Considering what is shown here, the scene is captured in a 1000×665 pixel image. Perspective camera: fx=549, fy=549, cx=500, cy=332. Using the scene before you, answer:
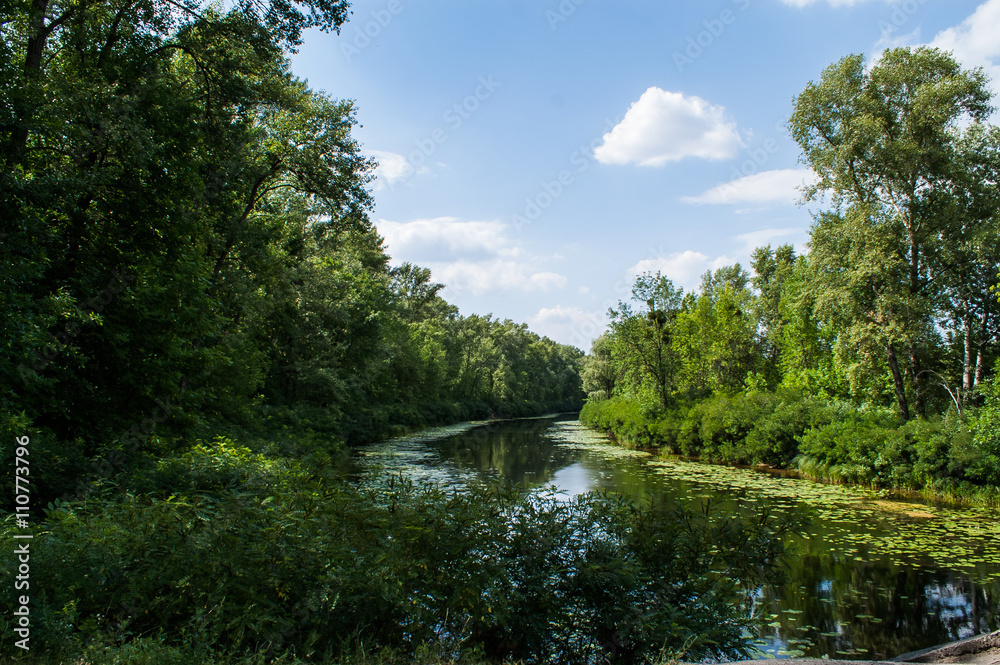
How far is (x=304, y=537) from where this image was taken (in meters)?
4.18

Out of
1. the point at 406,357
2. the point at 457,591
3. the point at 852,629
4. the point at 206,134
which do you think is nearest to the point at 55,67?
the point at 206,134

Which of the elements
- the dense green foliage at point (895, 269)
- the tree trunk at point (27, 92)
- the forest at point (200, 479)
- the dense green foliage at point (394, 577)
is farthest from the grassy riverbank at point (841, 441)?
the tree trunk at point (27, 92)

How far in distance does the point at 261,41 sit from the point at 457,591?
31.4ft

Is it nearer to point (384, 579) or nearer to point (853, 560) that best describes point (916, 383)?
point (853, 560)

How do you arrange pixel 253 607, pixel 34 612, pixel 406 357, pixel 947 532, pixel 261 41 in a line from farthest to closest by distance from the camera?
pixel 406 357 < pixel 947 532 < pixel 261 41 < pixel 253 607 < pixel 34 612

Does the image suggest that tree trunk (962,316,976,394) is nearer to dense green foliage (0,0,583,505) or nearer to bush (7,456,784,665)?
bush (7,456,784,665)

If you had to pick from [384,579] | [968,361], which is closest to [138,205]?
[384,579]

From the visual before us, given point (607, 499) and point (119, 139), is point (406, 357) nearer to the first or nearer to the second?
point (119, 139)

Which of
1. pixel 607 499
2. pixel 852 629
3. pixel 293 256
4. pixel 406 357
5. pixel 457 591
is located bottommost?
pixel 852 629

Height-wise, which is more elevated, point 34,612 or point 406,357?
point 406,357

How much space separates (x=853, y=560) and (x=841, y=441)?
8.28 meters

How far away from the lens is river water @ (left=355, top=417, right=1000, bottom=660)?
6.53 metres

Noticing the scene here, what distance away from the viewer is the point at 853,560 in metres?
9.16

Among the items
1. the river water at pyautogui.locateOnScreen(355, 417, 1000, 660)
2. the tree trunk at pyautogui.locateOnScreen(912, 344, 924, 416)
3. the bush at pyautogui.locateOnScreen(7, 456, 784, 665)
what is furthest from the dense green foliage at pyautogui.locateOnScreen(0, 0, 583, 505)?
the tree trunk at pyautogui.locateOnScreen(912, 344, 924, 416)
